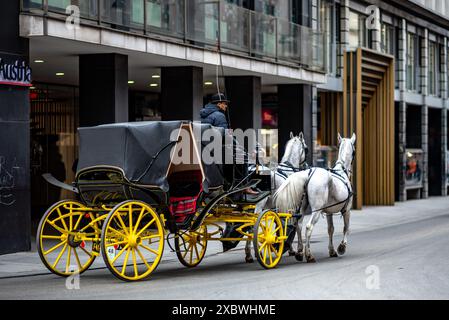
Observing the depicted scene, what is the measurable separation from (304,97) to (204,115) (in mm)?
14205

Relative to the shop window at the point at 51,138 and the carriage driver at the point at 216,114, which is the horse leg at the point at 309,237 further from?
the shop window at the point at 51,138

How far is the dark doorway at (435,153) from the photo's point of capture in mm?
42469

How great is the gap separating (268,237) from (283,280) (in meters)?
1.44

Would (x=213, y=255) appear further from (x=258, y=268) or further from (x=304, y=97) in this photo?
(x=304, y=97)

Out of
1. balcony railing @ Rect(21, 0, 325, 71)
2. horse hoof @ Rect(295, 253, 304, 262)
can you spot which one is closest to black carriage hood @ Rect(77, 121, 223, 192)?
horse hoof @ Rect(295, 253, 304, 262)

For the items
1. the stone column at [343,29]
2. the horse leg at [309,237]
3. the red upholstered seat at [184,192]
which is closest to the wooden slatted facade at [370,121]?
the stone column at [343,29]

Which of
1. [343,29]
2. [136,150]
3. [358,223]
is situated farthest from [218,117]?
[343,29]

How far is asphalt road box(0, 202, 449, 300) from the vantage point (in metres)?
10.8

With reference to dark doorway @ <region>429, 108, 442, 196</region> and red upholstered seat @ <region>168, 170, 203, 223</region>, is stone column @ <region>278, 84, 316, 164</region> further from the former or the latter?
dark doorway @ <region>429, 108, 442, 196</region>

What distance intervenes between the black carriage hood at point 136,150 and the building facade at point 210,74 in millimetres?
856

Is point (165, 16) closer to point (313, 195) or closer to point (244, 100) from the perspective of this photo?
point (244, 100)

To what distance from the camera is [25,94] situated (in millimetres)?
16953

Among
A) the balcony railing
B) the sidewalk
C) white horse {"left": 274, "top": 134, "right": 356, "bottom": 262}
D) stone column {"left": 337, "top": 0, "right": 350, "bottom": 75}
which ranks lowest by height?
the sidewalk

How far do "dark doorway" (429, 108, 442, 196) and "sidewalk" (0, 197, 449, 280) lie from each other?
6.98 ft
